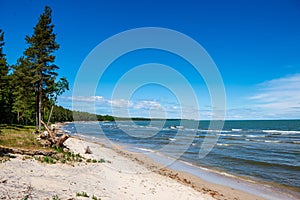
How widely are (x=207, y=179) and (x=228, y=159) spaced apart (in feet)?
27.2

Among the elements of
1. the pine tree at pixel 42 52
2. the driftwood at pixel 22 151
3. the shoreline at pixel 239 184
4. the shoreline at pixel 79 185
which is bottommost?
the shoreline at pixel 239 184

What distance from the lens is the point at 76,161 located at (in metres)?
12.6

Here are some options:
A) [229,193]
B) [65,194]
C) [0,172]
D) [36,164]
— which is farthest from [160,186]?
[0,172]

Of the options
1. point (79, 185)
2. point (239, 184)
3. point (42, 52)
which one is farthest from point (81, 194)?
point (42, 52)

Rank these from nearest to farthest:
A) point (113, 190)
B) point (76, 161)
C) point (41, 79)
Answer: point (113, 190) → point (76, 161) → point (41, 79)

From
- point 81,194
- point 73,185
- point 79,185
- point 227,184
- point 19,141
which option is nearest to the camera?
point 81,194

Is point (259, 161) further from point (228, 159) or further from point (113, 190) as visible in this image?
point (113, 190)

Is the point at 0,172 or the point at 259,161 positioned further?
the point at 259,161

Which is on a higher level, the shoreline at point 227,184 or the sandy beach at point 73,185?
the sandy beach at point 73,185

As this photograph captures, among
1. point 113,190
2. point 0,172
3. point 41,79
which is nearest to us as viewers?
point 0,172

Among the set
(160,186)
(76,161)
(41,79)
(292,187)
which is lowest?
(292,187)

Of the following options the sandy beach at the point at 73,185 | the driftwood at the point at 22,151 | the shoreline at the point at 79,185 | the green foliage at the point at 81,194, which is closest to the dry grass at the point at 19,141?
the driftwood at the point at 22,151

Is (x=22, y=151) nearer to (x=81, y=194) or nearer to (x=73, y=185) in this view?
(x=73, y=185)

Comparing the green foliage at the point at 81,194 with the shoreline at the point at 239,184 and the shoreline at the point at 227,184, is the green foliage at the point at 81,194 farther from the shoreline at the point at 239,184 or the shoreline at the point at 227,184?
the shoreline at the point at 239,184
